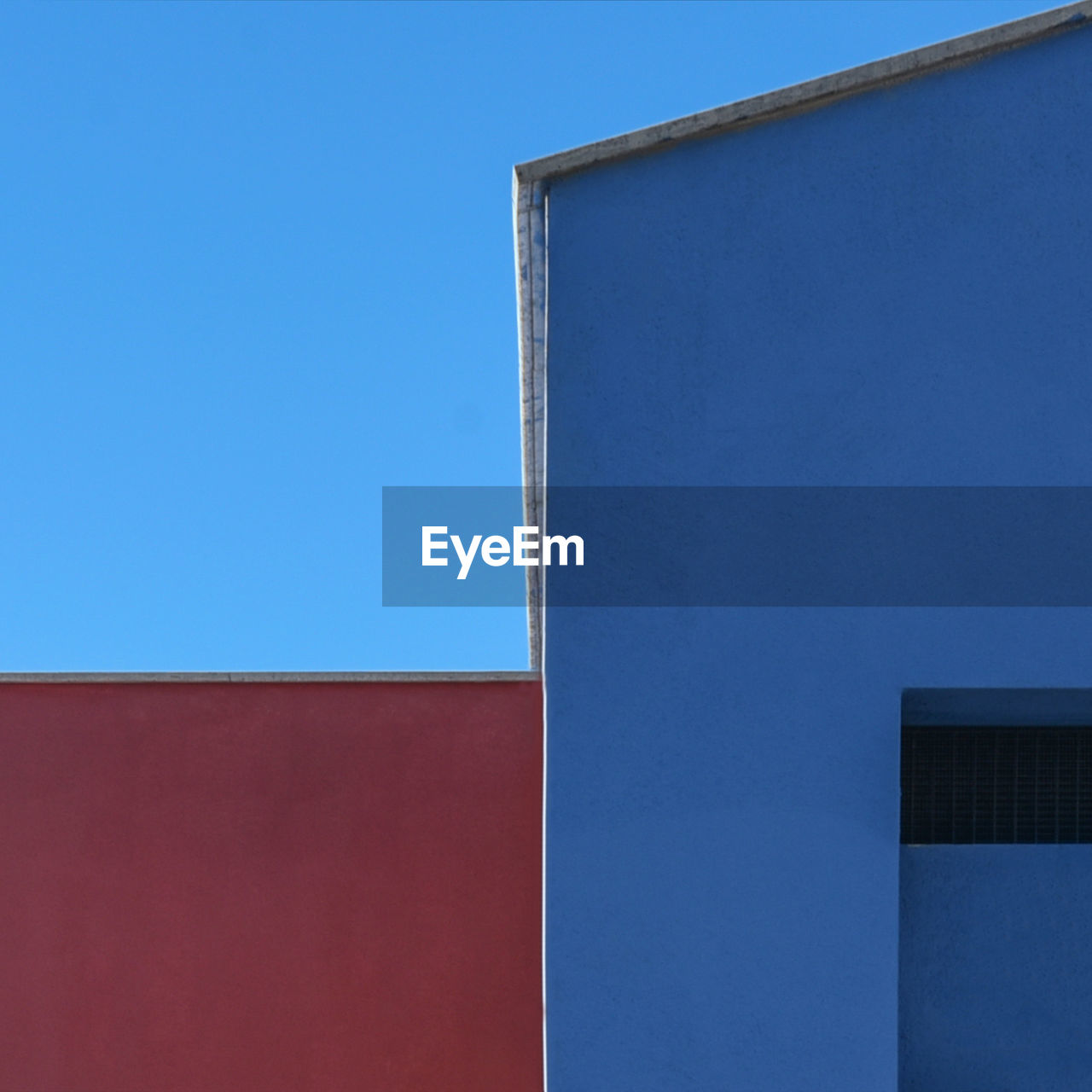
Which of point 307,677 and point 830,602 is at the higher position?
point 830,602

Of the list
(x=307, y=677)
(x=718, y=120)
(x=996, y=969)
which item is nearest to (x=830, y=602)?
(x=996, y=969)

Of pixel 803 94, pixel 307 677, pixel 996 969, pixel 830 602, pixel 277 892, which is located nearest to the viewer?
pixel 830 602

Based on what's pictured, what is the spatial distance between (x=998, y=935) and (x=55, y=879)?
16.0ft

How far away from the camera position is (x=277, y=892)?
6969 millimetres

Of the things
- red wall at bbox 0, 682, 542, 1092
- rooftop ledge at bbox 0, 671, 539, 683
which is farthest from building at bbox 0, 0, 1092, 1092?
red wall at bbox 0, 682, 542, 1092

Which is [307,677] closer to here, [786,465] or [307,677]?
[307,677]

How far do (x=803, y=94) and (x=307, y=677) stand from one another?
392 centimetres

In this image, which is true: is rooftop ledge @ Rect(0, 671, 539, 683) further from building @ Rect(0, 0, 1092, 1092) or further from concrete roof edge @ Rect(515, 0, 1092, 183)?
concrete roof edge @ Rect(515, 0, 1092, 183)

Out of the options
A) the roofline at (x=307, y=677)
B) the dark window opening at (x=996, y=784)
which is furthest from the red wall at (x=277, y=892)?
the dark window opening at (x=996, y=784)

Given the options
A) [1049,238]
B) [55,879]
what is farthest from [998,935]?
[55,879]

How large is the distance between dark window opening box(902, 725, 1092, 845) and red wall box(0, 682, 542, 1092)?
214 centimetres

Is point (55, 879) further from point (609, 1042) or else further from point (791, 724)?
point (791, 724)

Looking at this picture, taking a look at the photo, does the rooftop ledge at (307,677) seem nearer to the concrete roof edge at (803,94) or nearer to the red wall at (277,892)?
the red wall at (277,892)

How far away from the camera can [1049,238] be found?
541 centimetres
